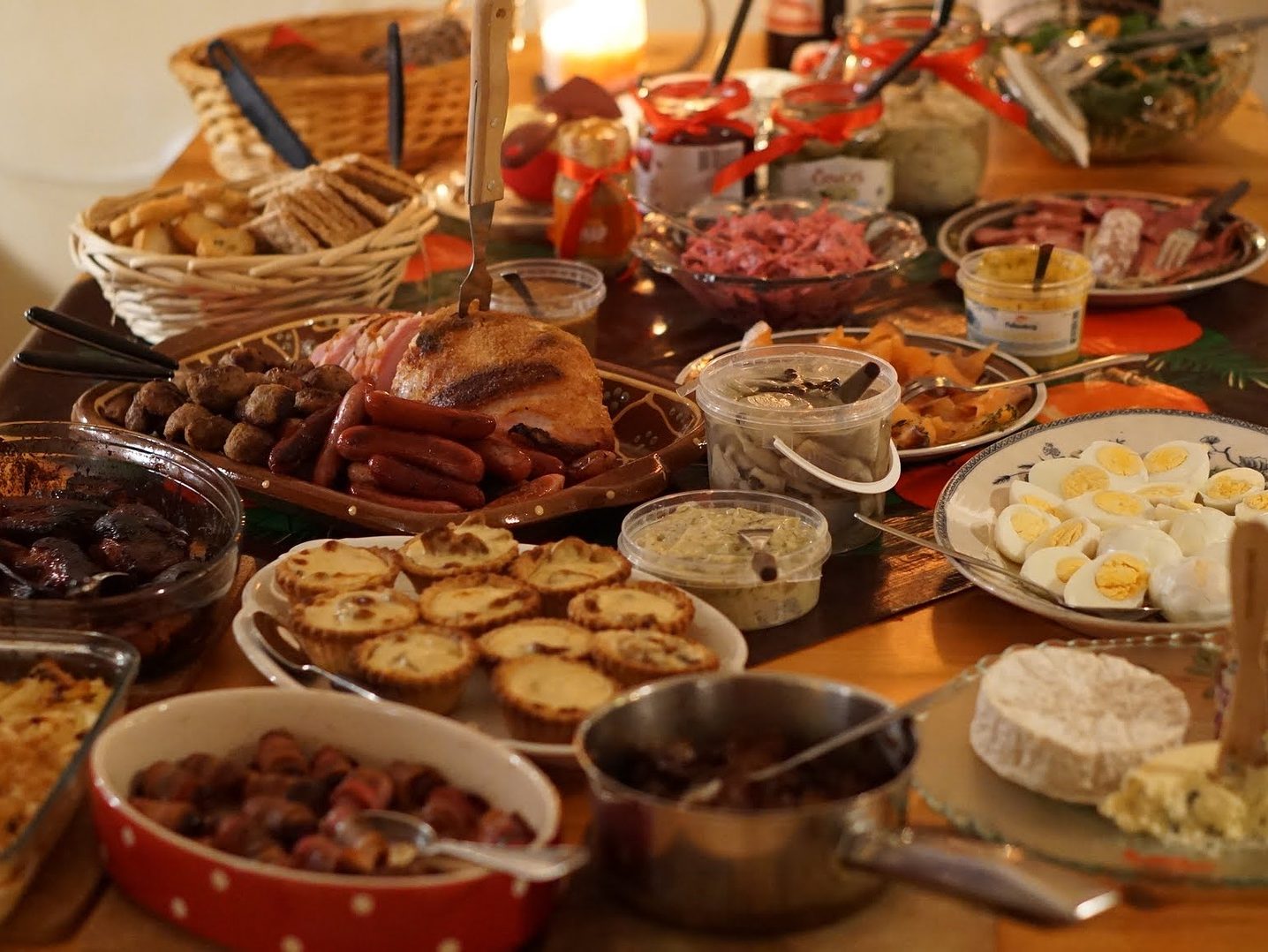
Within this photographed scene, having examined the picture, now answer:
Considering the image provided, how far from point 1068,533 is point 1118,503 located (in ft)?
0.28

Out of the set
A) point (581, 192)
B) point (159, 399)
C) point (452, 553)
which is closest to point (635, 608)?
point (452, 553)

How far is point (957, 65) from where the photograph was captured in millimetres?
2719

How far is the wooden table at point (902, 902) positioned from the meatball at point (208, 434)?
0.34 m

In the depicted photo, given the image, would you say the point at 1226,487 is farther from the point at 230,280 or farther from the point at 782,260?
the point at 230,280

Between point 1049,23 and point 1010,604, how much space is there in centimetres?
225

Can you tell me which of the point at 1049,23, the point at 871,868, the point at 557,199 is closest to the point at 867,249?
the point at 557,199

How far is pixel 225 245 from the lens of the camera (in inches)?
86.7

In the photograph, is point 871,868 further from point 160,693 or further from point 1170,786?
point 160,693

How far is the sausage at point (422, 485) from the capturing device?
1.59 m

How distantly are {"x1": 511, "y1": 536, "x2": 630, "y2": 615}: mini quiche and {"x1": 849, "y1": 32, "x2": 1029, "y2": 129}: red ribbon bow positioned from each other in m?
1.61

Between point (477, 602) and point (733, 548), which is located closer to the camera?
point (477, 602)

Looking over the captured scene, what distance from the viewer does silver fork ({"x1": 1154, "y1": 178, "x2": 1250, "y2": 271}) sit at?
96.4 inches

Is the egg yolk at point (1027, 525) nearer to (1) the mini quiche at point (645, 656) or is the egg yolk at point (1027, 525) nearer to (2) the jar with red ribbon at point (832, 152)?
(1) the mini quiche at point (645, 656)

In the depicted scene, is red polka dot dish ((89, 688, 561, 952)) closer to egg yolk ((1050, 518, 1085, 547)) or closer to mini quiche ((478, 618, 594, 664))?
mini quiche ((478, 618, 594, 664))
